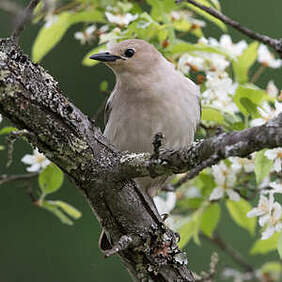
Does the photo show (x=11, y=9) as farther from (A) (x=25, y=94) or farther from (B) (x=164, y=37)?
(B) (x=164, y=37)

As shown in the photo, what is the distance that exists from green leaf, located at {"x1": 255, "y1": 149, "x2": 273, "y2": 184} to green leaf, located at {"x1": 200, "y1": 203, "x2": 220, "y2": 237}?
0.72 meters

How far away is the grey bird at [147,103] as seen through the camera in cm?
373

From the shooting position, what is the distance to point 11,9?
2.24m

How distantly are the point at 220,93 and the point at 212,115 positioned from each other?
0.16 meters

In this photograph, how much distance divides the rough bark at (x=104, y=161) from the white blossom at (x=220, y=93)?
87cm

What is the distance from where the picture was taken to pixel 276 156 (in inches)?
122

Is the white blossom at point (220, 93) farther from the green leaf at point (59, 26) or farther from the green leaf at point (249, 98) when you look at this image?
the green leaf at point (59, 26)

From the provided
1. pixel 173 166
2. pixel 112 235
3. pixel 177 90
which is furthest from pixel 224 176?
pixel 173 166

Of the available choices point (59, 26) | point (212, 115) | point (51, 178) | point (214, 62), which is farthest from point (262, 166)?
point (59, 26)

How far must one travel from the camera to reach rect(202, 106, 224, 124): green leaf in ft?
11.3

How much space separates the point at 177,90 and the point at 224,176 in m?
0.55

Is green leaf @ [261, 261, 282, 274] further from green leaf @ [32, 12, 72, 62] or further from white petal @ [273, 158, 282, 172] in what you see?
green leaf @ [32, 12, 72, 62]

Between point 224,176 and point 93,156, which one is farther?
point 224,176

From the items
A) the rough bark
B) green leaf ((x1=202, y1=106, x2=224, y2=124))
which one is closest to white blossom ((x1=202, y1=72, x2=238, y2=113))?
green leaf ((x1=202, y1=106, x2=224, y2=124))
